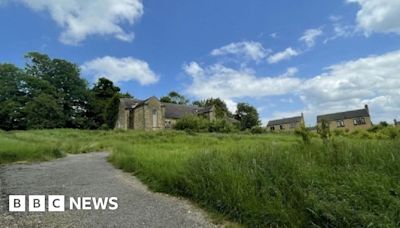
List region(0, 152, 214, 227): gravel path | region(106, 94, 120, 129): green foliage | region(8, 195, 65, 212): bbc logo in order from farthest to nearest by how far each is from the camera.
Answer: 1. region(106, 94, 120, 129): green foliage
2. region(8, 195, 65, 212): bbc logo
3. region(0, 152, 214, 227): gravel path

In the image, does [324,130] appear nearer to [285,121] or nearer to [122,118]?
[122,118]

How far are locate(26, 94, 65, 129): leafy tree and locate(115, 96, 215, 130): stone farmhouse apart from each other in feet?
36.3

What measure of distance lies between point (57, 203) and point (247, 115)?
232ft

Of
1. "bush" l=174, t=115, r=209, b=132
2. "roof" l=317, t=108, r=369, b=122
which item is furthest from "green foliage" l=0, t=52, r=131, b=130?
"roof" l=317, t=108, r=369, b=122

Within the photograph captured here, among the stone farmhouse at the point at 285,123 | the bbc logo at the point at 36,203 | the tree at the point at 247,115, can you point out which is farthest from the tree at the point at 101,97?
the bbc logo at the point at 36,203

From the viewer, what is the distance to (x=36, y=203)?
24.1 ft

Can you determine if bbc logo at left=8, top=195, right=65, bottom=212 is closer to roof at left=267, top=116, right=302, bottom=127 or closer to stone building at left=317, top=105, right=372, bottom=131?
stone building at left=317, top=105, right=372, bottom=131

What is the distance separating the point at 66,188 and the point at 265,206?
6.17m

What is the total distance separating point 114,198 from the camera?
775cm

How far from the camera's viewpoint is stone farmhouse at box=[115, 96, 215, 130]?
5681 cm

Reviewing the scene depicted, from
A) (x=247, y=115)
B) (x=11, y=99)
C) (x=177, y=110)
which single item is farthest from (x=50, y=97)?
(x=247, y=115)

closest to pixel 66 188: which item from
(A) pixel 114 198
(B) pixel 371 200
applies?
(A) pixel 114 198

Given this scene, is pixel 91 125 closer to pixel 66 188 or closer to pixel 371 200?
pixel 66 188

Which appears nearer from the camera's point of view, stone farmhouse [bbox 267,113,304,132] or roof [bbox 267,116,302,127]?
stone farmhouse [bbox 267,113,304,132]
